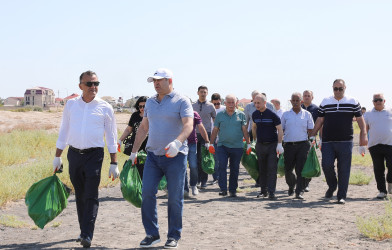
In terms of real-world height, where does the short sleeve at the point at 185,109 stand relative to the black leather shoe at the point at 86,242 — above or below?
above

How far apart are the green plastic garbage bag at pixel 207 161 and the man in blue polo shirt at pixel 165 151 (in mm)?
5249

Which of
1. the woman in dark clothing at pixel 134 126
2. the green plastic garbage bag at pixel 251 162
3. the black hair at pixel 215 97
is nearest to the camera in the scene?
the woman in dark clothing at pixel 134 126

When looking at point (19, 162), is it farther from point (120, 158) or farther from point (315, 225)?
point (315, 225)

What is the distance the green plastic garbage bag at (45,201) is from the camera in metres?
6.42

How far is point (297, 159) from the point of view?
10547mm

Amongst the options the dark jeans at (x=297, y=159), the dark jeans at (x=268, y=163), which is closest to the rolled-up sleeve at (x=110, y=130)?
the dark jeans at (x=268, y=163)

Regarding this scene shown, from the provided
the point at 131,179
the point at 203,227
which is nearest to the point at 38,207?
the point at 131,179

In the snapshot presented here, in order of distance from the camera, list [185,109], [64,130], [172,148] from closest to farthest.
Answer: [172,148], [185,109], [64,130]

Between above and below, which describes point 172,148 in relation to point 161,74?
below

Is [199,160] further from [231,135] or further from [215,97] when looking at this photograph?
[231,135]

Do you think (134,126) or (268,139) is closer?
(134,126)

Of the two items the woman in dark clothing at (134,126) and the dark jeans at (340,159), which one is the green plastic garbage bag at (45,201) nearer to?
the woman in dark clothing at (134,126)

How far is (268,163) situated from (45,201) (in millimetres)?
5051

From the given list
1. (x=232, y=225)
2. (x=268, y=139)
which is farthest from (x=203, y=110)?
(x=232, y=225)
